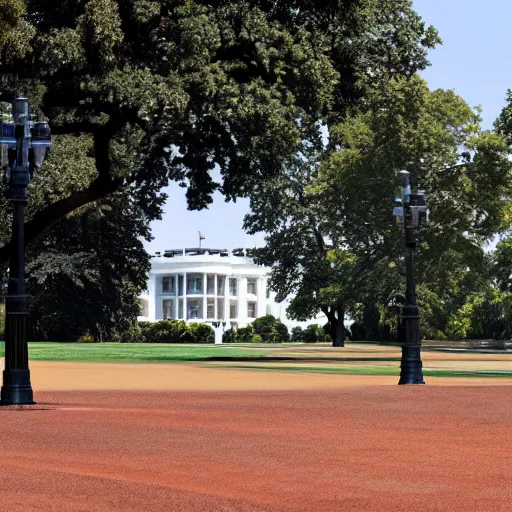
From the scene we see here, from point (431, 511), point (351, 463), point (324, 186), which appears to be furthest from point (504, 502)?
point (324, 186)

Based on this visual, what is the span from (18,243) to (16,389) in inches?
95.1

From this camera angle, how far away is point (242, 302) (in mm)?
163125

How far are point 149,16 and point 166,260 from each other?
12220 centimetres

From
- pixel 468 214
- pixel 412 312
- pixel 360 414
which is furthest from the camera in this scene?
pixel 468 214

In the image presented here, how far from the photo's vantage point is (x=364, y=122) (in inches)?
2689

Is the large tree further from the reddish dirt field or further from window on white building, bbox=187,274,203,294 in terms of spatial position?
window on white building, bbox=187,274,203,294

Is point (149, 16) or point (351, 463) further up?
point (149, 16)

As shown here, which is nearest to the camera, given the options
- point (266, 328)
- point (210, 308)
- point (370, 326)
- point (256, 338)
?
point (370, 326)

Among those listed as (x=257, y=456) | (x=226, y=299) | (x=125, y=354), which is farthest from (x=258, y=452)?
(x=226, y=299)

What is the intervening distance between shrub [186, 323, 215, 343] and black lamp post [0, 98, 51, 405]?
87626 mm

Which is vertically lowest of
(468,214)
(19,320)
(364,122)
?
(19,320)

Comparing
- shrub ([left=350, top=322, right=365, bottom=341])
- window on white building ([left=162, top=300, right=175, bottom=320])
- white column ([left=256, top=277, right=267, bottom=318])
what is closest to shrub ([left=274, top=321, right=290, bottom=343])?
shrub ([left=350, top=322, right=365, bottom=341])

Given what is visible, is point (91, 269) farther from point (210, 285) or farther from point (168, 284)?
point (168, 284)

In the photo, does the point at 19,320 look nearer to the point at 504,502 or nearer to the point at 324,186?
the point at 504,502
